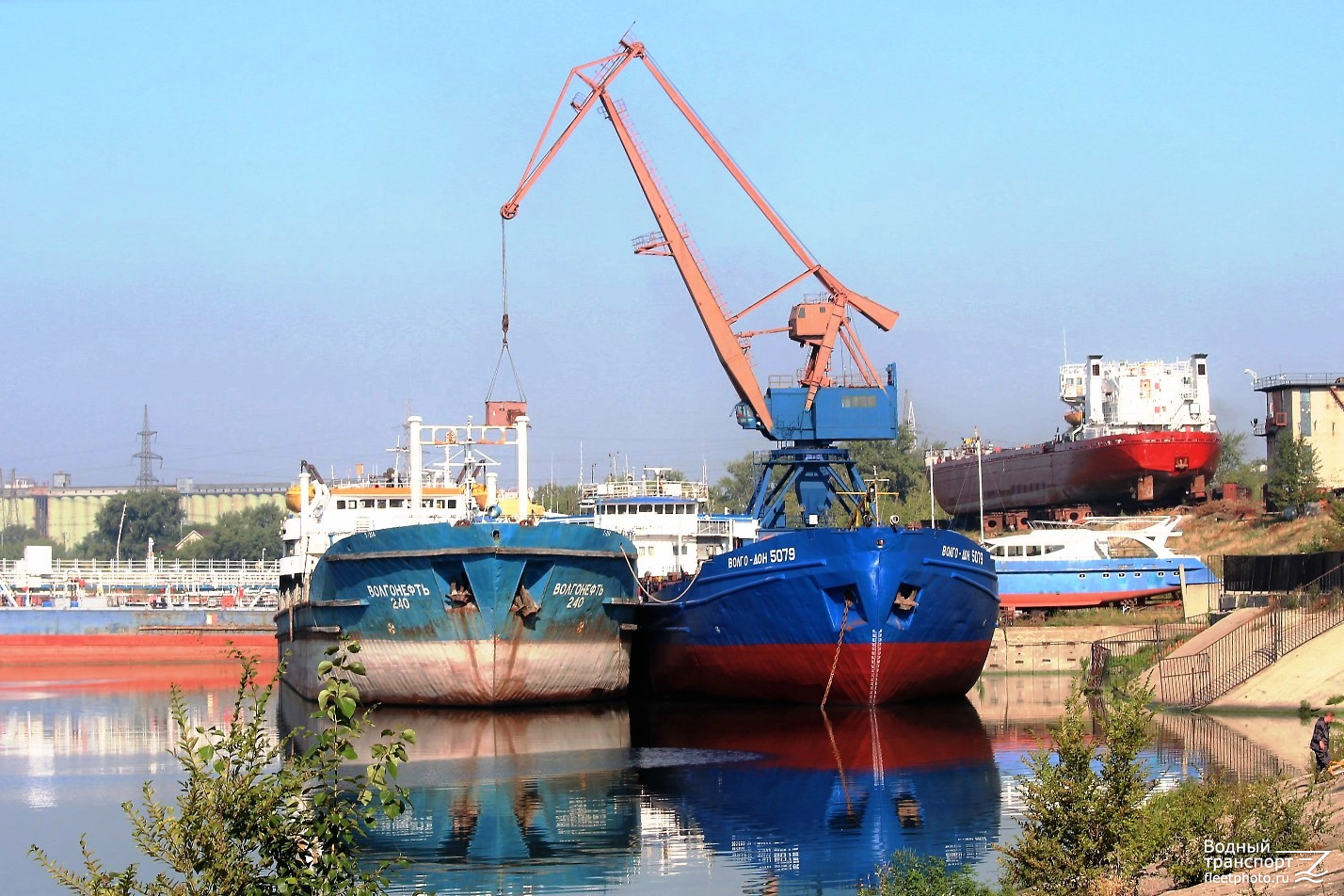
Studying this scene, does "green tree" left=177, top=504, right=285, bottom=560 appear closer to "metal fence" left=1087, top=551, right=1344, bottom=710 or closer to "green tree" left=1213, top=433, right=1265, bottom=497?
"green tree" left=1213, top=433, right=1265, bottom=497

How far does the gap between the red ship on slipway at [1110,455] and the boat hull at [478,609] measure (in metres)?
29.2

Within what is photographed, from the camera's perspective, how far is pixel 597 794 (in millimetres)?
26141

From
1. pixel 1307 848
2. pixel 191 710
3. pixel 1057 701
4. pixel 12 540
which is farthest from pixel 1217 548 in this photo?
pixel 12 540

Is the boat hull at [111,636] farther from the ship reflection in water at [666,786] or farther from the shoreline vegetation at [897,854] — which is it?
the shoreline vegetation at [897,854]

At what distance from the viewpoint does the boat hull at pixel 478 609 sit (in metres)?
36.8

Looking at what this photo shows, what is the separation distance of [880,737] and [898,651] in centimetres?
430

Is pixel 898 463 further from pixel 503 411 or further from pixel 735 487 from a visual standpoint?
pixel 503 411

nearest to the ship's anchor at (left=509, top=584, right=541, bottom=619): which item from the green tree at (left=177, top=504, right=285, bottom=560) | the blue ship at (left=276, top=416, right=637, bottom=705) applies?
Answer: the blue ship at (left=276, top=416, right=637, bottom=705)

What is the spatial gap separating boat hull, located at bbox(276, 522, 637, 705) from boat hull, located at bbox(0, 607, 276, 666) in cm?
3108

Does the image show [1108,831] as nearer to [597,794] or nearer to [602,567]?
[597,794]

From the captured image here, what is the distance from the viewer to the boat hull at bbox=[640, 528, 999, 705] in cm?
3584

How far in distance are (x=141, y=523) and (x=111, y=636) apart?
92.9 meters

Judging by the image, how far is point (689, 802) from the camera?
25406mm

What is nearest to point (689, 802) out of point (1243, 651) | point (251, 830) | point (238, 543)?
point (251, 830)
